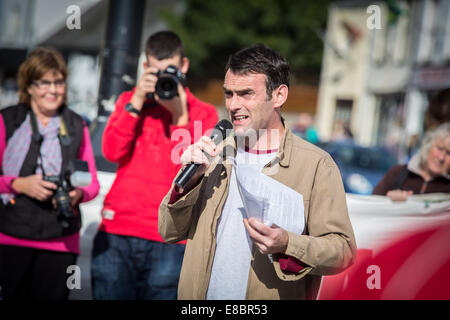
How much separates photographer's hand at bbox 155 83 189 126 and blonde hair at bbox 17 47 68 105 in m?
0.78

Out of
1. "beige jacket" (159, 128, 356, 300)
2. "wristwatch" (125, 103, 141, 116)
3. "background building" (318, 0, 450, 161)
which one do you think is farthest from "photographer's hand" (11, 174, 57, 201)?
"background building" (318, 0, 450, 161)

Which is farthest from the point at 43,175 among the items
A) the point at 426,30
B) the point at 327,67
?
the point at 327,67

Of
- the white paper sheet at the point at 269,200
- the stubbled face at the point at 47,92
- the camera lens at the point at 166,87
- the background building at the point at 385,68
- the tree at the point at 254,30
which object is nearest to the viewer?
the white paper sheet at the point at 269,200

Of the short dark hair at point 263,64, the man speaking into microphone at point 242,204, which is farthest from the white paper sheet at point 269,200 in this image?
the short dark hair at point 263,64

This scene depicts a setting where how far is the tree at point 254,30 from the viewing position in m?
34.9

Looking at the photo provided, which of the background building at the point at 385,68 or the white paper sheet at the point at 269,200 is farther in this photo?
the background building at the point at 385,68

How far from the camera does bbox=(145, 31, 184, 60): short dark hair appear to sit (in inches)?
136

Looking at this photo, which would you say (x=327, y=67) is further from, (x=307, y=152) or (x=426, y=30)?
(x=307, y=152)

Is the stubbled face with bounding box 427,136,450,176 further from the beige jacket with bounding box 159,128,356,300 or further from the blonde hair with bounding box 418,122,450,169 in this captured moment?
the beige jacket with bounding box 159,128,356,300

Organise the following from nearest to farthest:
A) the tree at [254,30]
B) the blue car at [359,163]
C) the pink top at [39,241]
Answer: the pink top at [39,241]
the blue car at [359,163]
the tree at [254,30]

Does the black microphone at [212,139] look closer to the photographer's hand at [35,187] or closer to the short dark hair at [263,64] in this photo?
the short dark hair at [263,64]

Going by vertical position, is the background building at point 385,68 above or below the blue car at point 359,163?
above

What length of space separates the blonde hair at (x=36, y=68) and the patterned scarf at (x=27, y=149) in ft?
0.60

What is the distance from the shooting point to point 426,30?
938 inches
